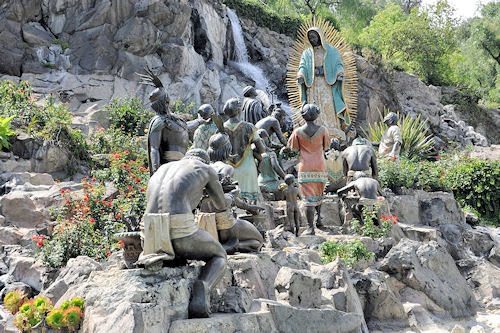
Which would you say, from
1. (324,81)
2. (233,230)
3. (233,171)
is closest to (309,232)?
(233,171)

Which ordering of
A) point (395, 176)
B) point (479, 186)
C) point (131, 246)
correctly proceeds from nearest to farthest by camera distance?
1. point (131, 246)
2. point (395, 176)
3. point (479, 186)

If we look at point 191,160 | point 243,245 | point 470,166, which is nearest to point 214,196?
point 191,160

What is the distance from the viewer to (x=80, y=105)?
55.1 ft

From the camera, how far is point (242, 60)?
22203 mm

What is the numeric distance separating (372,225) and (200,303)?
4702 mm

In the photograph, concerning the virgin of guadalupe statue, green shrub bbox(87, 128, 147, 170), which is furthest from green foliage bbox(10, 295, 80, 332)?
the virgin of guadalupe statue

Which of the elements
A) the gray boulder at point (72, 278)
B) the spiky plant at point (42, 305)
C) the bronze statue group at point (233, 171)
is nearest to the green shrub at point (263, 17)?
the bronze statue group at point (233, 171)

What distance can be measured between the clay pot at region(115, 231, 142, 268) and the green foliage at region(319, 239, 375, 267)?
2.78 meters

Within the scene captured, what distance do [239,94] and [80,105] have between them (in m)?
5.40

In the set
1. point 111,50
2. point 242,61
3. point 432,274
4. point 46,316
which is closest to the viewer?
point 46,316

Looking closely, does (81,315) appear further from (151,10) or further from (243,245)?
(151,10)

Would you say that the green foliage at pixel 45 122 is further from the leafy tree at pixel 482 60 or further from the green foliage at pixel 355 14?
the green foliage at pixel 355 14

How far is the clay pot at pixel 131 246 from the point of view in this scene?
16.4ft

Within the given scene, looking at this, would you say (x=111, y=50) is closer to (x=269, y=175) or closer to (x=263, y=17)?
(x=263, y=17)
